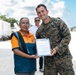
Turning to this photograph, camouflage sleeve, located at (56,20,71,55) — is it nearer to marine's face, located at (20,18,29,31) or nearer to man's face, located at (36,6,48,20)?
man's face, located at (36,6,48,20)

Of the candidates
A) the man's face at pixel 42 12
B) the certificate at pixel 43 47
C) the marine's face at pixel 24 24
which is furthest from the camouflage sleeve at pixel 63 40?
the marine's face at pixel 24 24

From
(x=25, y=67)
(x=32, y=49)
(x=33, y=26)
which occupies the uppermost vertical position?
(x=33, y=26)

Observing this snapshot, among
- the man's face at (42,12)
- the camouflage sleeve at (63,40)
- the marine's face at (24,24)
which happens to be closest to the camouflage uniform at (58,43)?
the camouflage sleeve at (63,40)

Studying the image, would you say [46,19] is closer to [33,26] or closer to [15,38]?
[15,38]

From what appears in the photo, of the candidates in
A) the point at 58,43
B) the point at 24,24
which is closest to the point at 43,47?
the point at 58,43

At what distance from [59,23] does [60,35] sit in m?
0.17

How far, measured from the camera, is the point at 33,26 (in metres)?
7.72

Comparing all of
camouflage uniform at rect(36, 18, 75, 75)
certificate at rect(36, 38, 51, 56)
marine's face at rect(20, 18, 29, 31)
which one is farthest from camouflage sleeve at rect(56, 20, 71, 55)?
marine's face at rect(20, 18, 29, 31)

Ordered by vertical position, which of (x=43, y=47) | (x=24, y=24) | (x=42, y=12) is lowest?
(x=43, y=47)

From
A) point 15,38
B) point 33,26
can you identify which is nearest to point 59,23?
point 15,38

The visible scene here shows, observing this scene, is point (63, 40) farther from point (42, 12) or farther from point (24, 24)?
point (24, 24)

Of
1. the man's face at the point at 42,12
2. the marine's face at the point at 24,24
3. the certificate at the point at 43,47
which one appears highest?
the man's face at the point at 42,12

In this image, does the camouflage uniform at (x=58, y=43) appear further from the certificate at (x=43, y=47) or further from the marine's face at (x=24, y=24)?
the marine's face at (x=24, y=24)

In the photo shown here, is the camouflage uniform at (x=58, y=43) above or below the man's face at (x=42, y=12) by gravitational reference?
below
